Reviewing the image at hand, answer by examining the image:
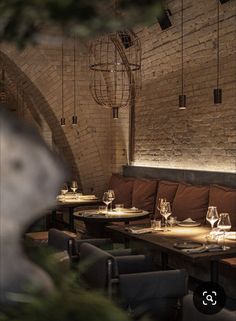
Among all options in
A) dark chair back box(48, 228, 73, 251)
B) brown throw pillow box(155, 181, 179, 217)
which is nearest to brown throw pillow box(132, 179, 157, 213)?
brown throw pillow box(155, 181, 179, 217)

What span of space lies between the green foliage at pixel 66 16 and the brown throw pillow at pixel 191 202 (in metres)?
6.28

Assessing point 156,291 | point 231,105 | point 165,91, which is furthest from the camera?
point 165,91

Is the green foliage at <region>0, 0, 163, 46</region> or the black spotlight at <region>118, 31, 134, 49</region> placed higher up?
the black spotlight at <region>118, 31, 134, 49</region>

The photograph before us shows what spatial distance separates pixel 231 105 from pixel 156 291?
3452 mm

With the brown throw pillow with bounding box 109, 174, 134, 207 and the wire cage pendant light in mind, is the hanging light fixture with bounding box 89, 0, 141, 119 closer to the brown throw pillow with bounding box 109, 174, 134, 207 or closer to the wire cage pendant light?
the wire cage pendant light

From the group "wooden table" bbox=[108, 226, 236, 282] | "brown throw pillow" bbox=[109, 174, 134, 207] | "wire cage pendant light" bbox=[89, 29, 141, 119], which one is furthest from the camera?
"wire cage pendant light" bbox=[89, 29, 141, 119]

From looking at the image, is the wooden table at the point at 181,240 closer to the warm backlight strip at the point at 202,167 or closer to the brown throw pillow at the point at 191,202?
the brown throw pillow at the point at 191,202

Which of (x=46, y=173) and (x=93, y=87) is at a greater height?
(x=93, y=87)

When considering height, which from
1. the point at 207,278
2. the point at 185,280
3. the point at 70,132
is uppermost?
the point at 70,132

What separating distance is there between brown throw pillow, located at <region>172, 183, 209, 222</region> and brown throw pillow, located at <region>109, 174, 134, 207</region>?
145 cm

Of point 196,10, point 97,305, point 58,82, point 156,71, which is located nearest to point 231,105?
point 196,10

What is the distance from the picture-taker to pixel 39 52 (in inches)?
363

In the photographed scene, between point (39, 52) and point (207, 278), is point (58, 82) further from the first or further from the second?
point (207, 278)

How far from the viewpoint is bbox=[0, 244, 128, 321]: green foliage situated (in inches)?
17.5
